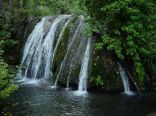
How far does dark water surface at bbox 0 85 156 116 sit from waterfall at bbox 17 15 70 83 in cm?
373

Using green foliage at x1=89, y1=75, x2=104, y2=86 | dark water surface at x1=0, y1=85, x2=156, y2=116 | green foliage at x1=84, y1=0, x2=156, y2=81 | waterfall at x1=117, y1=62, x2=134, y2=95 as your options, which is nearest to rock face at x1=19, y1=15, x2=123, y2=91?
green foliage at x1=89, y1=75, x2=104, y2=86

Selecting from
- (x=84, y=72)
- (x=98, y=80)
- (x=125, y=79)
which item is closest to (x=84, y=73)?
(x=84, y=72)

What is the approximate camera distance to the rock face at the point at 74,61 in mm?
16438

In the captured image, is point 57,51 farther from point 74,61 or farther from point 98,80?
point 98,80

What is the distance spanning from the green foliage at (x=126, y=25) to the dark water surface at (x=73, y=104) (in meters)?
2.13

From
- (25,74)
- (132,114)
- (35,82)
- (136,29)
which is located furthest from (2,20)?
(132,114)

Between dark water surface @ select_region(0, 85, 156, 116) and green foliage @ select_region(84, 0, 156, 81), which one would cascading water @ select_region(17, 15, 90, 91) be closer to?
dark water surface @ select_region(0, 85, 156, 116)

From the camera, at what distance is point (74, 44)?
18.4 m

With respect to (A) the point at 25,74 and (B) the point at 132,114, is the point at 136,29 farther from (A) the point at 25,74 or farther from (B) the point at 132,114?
(A) the point at 25,74

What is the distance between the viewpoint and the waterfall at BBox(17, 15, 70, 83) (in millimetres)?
19812

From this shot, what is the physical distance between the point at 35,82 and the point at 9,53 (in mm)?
5351

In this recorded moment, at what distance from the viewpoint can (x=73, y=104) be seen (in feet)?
45.2

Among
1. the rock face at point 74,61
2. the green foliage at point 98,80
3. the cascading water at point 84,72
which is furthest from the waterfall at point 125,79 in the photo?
the cascading water at point 84,72

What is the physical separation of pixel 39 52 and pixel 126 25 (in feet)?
23.5
